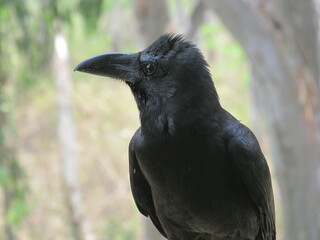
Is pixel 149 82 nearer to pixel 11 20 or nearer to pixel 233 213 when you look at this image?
pixel 233 213

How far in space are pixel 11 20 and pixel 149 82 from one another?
6.50 meters

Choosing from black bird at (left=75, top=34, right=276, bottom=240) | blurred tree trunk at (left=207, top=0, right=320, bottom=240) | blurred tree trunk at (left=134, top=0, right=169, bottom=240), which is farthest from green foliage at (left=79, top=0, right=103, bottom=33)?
black bird at (left=75, top=34, right=276, bottom=240)

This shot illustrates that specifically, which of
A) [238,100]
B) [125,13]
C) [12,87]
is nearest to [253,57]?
[12,87]

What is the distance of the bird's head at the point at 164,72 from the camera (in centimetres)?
252

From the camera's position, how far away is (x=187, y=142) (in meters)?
2.53

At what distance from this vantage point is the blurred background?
5.72 metres

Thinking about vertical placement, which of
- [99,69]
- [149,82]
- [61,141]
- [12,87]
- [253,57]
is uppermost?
[12,87]

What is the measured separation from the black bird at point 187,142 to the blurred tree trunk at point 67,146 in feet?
26.7

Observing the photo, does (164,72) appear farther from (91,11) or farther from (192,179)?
(91,11)

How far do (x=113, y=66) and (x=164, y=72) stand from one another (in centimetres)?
27

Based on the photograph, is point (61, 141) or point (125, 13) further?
point (125, 13)

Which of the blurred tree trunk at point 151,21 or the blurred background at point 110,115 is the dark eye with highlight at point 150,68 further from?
the blurred tree trunk at point 151,21

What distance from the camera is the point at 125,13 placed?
21719 millimetres

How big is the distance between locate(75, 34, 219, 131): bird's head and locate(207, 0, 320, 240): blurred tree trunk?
3.15 meters
